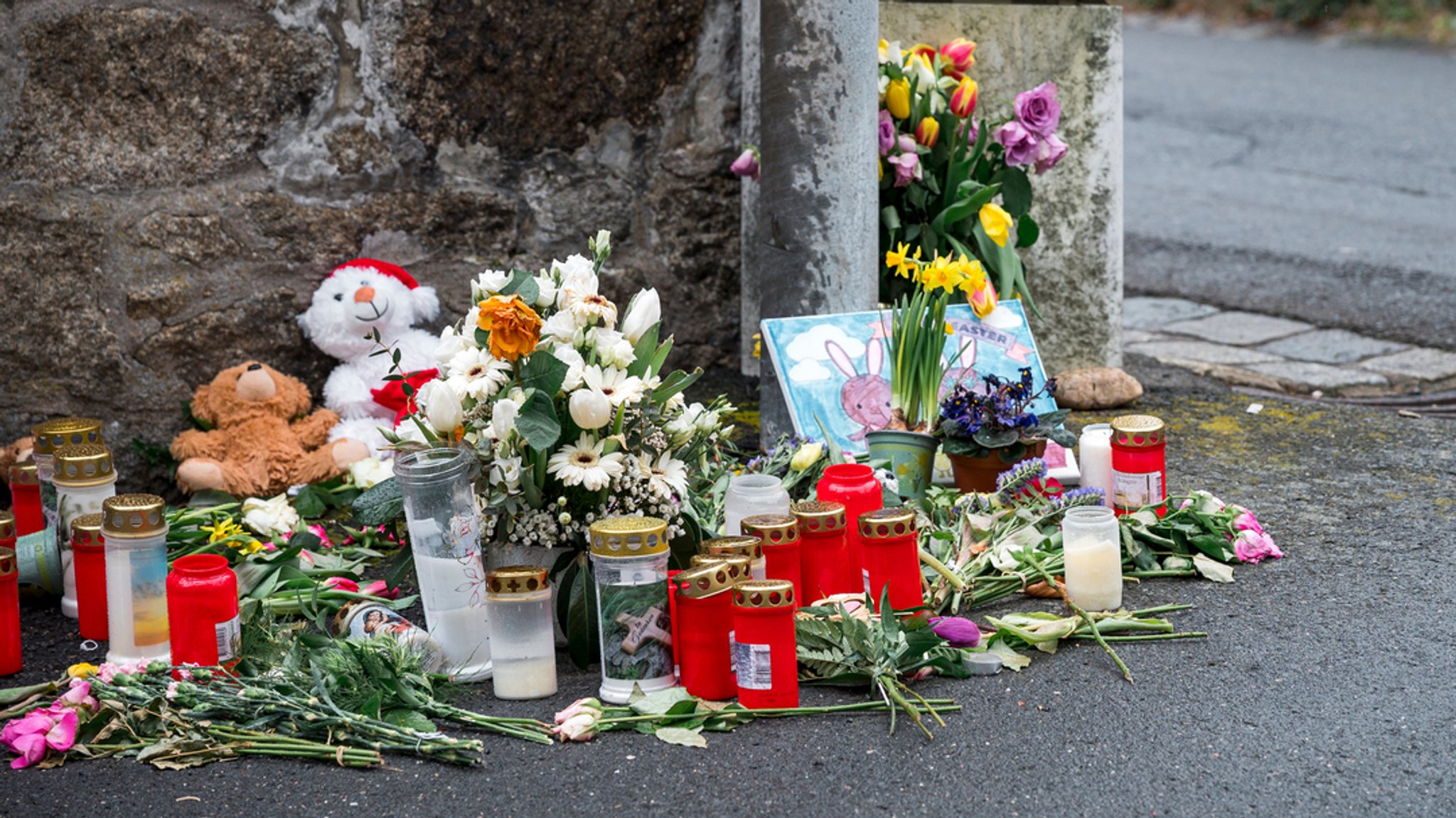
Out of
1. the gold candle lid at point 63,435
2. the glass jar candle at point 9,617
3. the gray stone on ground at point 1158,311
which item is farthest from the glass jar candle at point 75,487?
the gray stone on ground at point 1158,311

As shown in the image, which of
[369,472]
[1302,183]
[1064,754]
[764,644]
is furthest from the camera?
[1302,183]

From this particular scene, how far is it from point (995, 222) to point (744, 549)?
5.53 feet

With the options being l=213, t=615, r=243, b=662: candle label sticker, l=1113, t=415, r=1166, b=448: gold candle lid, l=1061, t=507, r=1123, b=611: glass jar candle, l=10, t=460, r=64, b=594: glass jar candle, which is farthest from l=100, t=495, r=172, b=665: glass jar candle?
l=1113, t=415, r=1166, b=448: gold candle lid

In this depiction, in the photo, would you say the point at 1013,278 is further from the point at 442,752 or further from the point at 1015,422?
the point at 442,752

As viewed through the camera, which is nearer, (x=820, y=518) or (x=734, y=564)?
(x=734, y=564)

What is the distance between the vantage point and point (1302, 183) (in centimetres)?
706

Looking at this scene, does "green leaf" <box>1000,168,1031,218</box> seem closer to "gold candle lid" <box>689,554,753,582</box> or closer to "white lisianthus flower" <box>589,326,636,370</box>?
"white lisianthus flower" <box>589,326,636,370</box>

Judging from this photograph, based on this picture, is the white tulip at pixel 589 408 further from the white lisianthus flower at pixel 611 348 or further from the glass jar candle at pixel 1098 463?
the glass jar candle at pixel 1098 463

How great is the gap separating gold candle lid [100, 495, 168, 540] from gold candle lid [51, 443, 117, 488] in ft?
1.35

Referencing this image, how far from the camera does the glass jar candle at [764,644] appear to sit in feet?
7.22

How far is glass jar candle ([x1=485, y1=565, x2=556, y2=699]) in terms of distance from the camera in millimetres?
2301

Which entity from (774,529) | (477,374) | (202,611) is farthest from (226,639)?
(774,529)

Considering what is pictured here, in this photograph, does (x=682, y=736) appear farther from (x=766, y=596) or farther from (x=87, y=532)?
(x=87, y=532)

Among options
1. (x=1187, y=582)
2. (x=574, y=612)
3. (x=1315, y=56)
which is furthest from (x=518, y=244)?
(x=1315, y=56)
